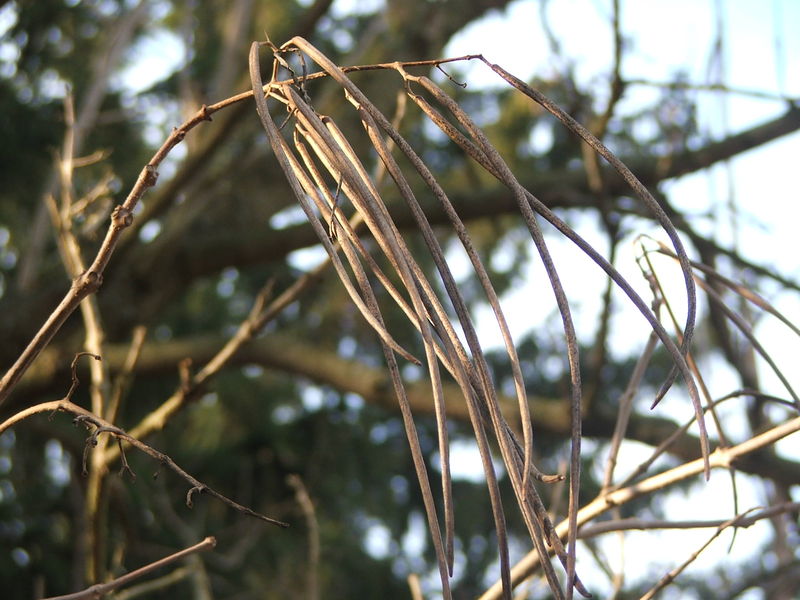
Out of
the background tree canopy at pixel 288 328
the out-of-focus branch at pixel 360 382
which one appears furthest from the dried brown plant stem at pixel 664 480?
the out-of-focus branch at pixel 360 382

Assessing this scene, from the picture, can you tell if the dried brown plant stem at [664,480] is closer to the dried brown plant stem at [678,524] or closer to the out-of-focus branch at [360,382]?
the dried brown plant stem at [678,524]

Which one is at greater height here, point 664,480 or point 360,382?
point 360,382

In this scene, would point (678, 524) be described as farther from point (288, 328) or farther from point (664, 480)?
point (288, 328)

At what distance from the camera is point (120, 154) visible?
298cm

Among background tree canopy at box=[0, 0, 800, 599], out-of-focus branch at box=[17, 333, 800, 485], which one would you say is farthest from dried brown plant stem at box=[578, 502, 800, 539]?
out-of-focus branch at box=[17, 333, 800, 485]

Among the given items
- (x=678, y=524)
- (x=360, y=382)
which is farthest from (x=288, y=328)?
(x=678, y=524)

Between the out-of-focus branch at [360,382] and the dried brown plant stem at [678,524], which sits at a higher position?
the out-of-focus branch at [360,382]

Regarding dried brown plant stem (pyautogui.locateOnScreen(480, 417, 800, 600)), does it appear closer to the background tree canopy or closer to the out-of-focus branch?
the background tree canopy

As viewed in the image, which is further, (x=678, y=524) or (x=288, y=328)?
(x=288, y=328)

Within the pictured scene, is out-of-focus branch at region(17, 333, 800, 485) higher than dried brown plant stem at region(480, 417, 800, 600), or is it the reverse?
out-of-focus branch at region(17, 333, 800, 485)

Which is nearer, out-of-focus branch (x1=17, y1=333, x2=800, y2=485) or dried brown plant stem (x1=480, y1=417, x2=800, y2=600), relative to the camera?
dried brown plant stem (x1=480, y1=417, x2=800, y2=600)

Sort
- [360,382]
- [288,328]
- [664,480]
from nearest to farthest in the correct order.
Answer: [664,480]
[360,382]
[288,328]

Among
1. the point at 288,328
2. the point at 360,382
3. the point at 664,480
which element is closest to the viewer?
the point at 664,480

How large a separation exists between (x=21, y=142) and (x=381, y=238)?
2502mm
